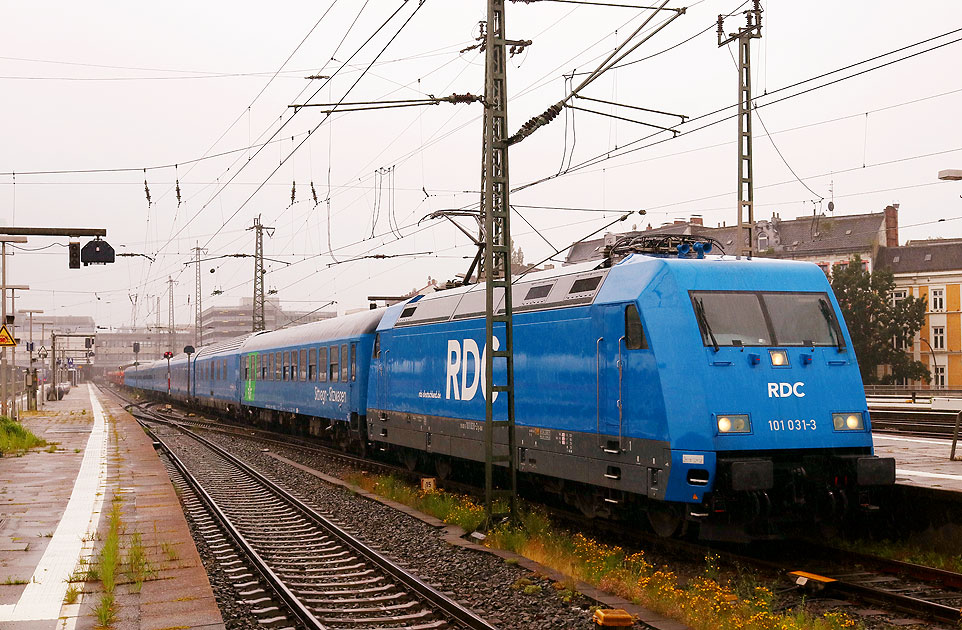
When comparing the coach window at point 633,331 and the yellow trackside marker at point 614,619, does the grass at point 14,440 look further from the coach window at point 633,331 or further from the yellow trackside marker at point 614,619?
the yellow trackside marker at point 614,619

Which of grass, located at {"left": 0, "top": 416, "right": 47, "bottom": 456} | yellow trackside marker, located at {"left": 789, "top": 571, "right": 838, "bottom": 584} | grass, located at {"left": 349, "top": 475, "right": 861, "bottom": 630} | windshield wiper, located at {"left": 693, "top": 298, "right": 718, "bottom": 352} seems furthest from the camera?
grass, located at {"left": 0, "top": 416, "right": 47, "bottom": 456}

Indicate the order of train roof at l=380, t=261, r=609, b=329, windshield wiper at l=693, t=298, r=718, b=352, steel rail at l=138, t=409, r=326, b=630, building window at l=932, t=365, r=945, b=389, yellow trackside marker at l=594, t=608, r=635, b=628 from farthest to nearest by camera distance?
building window at l=932, t=365, r=945, b=389 → train roof at l=380, t=261, r=609, b=329 → windshield wiper at l=693, t=298, r=718, b=352 → steel rail at l=138, t=409, r=326, b=630 → yellow trackside marker at l=594, t=608, r=635, b=628

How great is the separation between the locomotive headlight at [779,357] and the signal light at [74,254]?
1824 cm

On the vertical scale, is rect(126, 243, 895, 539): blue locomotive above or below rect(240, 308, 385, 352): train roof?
below

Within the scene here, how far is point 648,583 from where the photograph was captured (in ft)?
31.6

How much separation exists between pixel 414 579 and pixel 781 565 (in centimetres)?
393

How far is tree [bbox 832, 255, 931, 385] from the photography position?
5794 cm

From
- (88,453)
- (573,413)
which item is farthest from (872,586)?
(88,453)

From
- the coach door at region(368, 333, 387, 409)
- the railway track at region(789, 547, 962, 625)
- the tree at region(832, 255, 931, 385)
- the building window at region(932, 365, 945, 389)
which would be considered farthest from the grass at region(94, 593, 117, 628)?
the building window at region(932, 365, 945, 389)

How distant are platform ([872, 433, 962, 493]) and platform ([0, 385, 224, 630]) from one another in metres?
8.42

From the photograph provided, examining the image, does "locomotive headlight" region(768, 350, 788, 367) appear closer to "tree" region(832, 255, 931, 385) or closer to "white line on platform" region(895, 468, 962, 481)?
"white line on platform" region(895, 468, 962, 481)

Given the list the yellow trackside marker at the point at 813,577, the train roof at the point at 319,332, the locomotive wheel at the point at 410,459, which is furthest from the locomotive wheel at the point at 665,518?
the train roof at the point at 319,332

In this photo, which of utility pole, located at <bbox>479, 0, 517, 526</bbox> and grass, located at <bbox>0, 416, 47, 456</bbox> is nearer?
utility pole, located at <bbox>479, 0, 517, 526</bbox>

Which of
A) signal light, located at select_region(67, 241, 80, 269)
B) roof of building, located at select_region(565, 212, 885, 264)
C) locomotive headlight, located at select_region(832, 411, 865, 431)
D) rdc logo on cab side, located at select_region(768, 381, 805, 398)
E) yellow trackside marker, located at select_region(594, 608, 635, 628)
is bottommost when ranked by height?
yellow trackside marker, located at select_region(594, 608, 635, 628)
